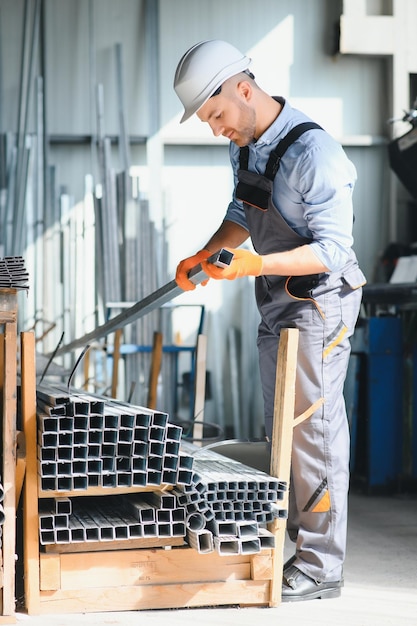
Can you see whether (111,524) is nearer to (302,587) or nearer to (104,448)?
(104,448)

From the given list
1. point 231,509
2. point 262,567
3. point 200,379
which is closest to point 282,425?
point 231,509

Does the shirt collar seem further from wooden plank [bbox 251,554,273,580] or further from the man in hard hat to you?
wooden plank [bbox 251,554,273,580]

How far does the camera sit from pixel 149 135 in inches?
329

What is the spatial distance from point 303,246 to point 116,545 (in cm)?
114

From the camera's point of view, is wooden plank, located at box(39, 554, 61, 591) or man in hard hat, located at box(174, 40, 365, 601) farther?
man in hard hat, located at box(174, 40, 365, 601)

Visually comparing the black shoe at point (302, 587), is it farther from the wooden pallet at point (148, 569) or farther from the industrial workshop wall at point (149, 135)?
the industrial workshop wall at point (149, 135)

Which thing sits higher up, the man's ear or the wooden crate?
the man's ear

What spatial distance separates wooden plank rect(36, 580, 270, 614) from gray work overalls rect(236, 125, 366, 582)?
0.24m

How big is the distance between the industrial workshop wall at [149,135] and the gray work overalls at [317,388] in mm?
4639

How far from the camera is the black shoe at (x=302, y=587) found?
3.07 m

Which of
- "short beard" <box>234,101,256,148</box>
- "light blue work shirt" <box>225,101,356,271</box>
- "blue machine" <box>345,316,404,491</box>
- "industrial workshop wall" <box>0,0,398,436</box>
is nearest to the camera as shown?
"light blue work shirt" <box>225,101,356,271</box>

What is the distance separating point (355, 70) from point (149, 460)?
669 cm

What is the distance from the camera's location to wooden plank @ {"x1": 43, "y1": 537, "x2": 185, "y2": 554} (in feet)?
9.30

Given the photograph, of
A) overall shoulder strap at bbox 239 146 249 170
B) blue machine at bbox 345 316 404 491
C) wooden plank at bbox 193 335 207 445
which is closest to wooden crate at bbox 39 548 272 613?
overall shoulder strap at bbox 239 146 249 170
